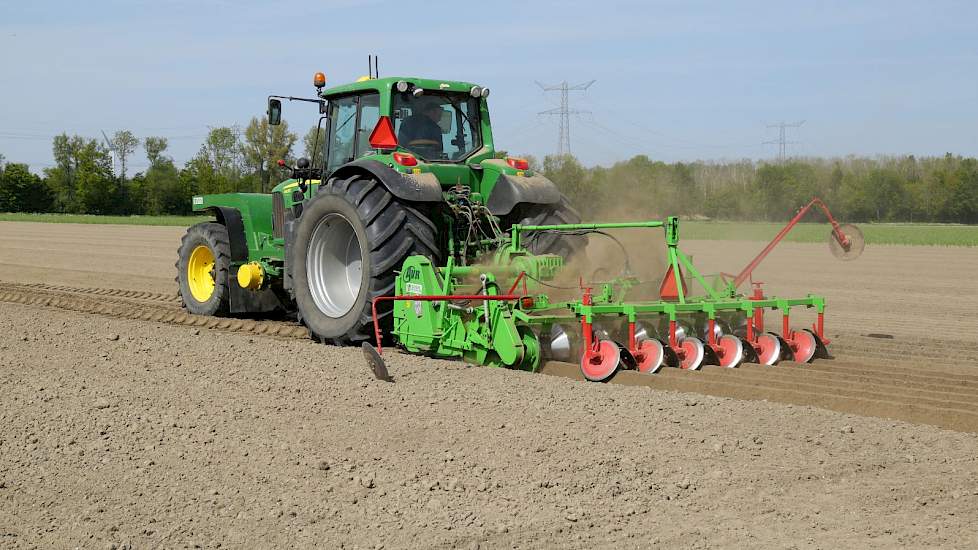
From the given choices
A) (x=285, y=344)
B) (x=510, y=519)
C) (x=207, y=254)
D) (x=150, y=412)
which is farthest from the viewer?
(x=207, y=254)

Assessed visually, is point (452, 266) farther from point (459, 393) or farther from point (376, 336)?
point (459, 393)

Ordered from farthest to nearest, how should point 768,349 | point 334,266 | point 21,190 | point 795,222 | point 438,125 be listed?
point 21,190, point 334,266, point 438,125, point 795,222, point 768,349

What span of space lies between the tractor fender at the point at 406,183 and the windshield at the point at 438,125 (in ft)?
1.84

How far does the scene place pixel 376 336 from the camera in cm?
733

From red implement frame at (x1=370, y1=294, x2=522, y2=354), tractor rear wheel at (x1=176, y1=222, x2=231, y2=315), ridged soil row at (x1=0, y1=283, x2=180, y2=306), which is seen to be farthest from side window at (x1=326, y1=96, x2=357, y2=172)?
ridged soil row at (x1=0, y1=283, x2=180, y2=306)

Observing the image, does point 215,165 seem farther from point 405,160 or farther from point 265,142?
point 405,160

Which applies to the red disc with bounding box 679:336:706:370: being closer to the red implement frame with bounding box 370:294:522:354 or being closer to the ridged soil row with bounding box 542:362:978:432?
the ridged soil row with bounding box 542:362:978:432

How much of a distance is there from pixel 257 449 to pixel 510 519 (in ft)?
4.80

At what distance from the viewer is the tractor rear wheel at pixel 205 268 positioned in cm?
1009

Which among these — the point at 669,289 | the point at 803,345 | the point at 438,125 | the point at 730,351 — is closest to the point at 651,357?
the point at 730,351

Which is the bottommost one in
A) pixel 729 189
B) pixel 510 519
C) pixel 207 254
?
pixel 510 519

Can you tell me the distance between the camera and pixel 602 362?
20.9 feet

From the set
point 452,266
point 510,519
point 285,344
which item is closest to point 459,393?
point 452,266

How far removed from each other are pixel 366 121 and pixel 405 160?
0.97 meters
